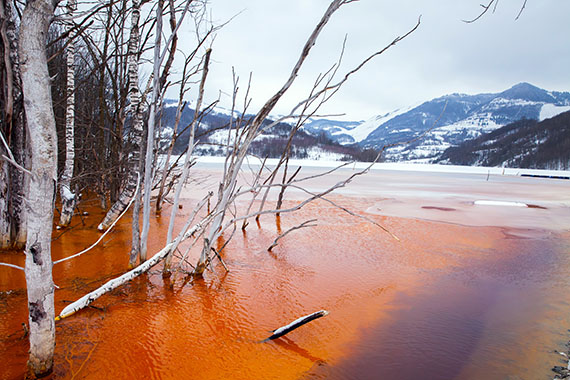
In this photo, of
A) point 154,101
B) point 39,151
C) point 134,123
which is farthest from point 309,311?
point 134,123

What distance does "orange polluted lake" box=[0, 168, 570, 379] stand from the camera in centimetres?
263

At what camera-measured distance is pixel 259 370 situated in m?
2.54

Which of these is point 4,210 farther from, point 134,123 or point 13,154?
point 134,123

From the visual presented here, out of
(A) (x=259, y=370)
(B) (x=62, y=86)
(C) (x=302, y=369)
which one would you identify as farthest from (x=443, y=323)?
(B) (x=62, y=86)

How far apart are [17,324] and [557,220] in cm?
1206

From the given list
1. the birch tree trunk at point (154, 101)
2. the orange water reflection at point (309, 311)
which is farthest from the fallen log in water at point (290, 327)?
the birch tree trunk at point (154, 101)

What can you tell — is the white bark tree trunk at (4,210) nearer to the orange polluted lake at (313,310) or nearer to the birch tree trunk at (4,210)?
the birch tree trunk at (4,210)

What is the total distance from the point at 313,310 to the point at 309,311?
0.18 feet

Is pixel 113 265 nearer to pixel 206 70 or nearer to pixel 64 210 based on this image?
pixel 64 210

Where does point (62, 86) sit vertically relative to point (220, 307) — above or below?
above

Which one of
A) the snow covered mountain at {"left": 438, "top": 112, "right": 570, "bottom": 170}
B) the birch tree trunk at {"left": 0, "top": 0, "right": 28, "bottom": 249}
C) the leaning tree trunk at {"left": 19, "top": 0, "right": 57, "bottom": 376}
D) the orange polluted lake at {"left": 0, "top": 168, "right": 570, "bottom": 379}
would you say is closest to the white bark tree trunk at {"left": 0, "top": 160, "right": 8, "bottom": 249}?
the birch tree trunk at {"left": 0, "top": 0, "right": 28, "bottom": 249}

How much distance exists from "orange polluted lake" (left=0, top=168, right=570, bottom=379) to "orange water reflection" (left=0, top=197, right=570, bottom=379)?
1cm

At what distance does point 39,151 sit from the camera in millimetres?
1824

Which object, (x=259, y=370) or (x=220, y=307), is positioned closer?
(x=259, y=370)
